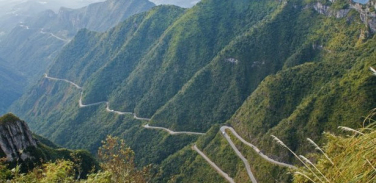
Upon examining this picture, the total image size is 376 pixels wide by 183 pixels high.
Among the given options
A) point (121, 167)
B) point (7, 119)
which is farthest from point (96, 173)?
point (7, 119)

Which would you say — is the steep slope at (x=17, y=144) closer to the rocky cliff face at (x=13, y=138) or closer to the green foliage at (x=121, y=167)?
Answer: the rocky cliff face at (x=13, y=138)

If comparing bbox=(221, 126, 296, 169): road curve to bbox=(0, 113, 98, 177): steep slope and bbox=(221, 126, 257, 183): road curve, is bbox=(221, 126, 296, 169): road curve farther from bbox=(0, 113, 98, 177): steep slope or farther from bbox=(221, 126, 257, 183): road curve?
bbox=(0, 113, 98, 177): steep slope

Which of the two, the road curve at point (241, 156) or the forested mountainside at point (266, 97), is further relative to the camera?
the road curve at point (241, 156)

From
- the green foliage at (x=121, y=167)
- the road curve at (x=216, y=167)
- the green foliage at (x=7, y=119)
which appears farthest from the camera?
the road curve at (x=216, y=167)

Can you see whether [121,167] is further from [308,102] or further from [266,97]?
[266,97]

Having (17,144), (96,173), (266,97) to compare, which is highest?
(96,173)

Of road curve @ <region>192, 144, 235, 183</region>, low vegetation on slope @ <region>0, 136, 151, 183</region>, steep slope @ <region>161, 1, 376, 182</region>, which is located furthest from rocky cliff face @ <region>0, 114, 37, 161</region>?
road curve @ <region>192, 144, 235, 183</region>

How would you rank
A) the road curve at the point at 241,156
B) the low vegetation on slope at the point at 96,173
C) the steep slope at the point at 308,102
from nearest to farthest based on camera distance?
the low vegetation on slope at the point at 96,173 < the steep slope at the point at 308,102 < the road curve at the point at 241,156

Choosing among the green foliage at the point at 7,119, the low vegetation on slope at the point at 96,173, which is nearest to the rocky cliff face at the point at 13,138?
the green foliage at the point at 7,119
